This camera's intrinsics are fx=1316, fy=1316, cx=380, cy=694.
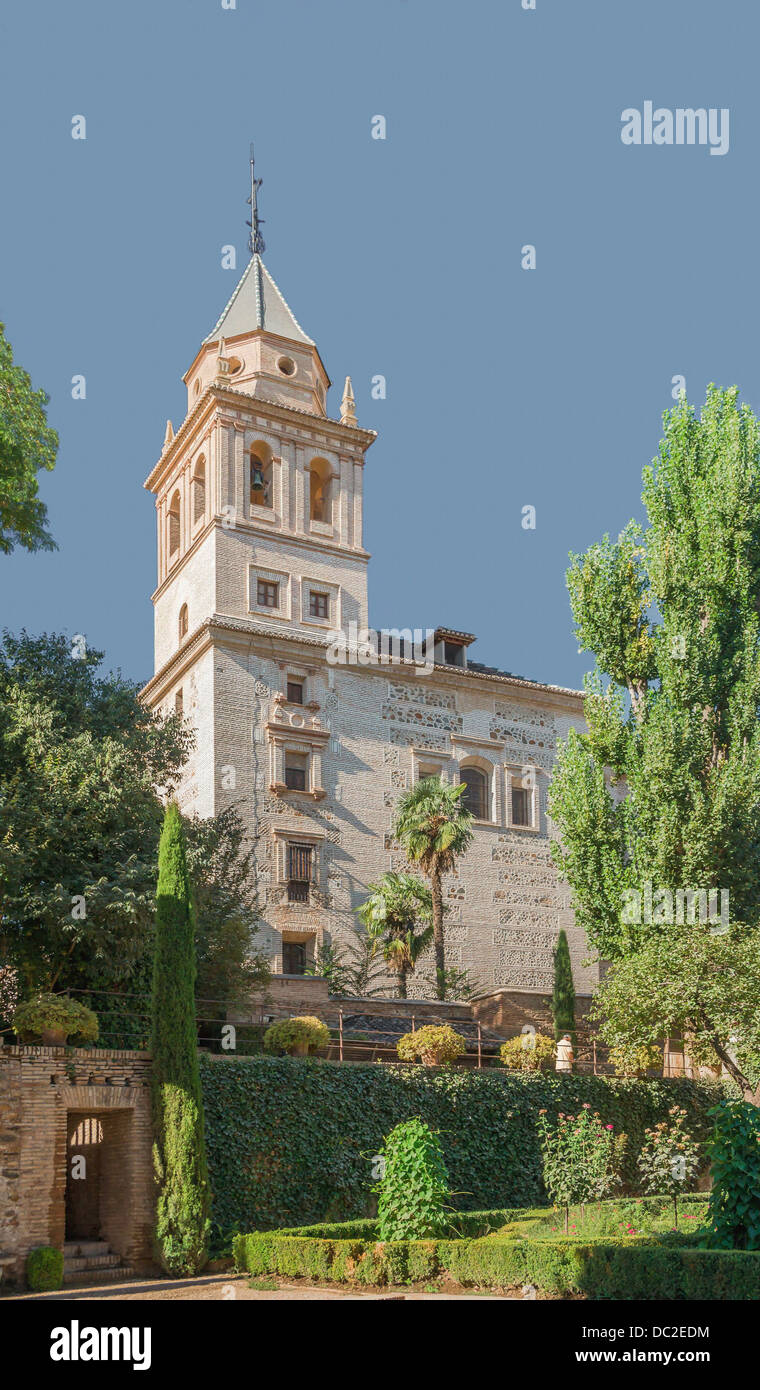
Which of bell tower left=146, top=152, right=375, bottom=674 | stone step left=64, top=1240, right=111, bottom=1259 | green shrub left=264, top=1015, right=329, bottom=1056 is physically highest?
bell tower left=146, top=152, right=375, bottom=674

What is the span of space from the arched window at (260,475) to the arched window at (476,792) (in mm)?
8961

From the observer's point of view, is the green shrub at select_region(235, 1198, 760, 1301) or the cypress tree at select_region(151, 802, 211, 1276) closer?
the green shrub at select_region(235, 1198, 760, 1301)

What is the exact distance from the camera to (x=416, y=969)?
31.9m

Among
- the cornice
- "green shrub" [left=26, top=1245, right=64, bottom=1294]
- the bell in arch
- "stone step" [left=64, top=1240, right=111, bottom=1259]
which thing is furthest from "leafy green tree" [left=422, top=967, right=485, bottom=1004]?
"green shrub" [left=26, top=1245, right=64, bottom=1294]

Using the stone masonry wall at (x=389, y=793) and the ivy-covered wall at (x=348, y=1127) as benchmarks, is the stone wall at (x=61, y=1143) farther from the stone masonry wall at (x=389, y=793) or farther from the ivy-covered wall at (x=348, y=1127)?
the stone masonry wall at (x=389, y=793)

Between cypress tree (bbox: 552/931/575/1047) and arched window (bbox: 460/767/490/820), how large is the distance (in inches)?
155

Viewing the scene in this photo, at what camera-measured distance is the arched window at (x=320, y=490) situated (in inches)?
1401

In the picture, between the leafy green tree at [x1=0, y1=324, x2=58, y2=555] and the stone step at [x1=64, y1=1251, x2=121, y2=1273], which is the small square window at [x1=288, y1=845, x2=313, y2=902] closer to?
the leafy green tree at [x1=0, y1=324, x2=58, y2=555]

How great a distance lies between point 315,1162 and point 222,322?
25.6m

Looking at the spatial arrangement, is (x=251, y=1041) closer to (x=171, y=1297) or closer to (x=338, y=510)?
(x=171, y=1297)

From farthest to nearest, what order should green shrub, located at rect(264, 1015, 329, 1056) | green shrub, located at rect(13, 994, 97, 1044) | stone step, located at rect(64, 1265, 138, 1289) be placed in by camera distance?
1. green shrub, located at rect(264, 1015, 329, 1056)
2. green shrub, located at rect(13, 994, 97, 1044)
3. stone step, located at rect(64, 1265, 138, 1289)

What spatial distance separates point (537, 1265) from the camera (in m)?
12.0

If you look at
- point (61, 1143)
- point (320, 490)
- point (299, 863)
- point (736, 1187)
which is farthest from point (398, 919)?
point (736, 1187)

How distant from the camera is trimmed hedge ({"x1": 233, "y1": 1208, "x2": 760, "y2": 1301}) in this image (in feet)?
36.2
